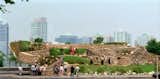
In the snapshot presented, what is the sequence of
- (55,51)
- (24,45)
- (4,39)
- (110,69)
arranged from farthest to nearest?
(4,39)
(24,45)
(55,51)
(110,69)

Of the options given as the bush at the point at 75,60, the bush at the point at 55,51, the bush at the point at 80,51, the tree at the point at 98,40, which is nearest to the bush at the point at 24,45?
the bush at the point at 55,51

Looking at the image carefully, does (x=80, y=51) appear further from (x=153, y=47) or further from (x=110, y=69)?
(x=153, y=47)

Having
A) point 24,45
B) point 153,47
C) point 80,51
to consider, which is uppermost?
point 24,45

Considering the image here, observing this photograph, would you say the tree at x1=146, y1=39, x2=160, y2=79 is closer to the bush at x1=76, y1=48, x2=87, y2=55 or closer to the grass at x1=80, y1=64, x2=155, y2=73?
the bush at x1=76, y1=48, x2=87, y2=55

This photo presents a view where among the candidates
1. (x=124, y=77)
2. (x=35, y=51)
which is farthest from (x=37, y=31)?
(x=124, y=77)

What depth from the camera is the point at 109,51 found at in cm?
4919

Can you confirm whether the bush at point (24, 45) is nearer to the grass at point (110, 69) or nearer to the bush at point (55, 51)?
the bush at point (55, 51)

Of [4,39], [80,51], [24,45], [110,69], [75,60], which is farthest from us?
[4,39]

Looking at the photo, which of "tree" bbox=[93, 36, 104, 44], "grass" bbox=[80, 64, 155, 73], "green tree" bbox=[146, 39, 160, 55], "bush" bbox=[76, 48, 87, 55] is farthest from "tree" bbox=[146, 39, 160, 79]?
"grass" bbox=[80, 64, 155, 73]

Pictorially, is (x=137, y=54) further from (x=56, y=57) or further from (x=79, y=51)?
(x=56, y=57)

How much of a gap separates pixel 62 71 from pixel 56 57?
16.7 feet

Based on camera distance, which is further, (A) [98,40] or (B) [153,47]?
(A) [98,40]

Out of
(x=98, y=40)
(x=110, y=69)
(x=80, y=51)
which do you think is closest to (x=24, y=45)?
(x=80, y=51)

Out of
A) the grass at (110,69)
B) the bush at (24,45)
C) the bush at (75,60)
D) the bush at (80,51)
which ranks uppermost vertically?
the bush at (24,45)
